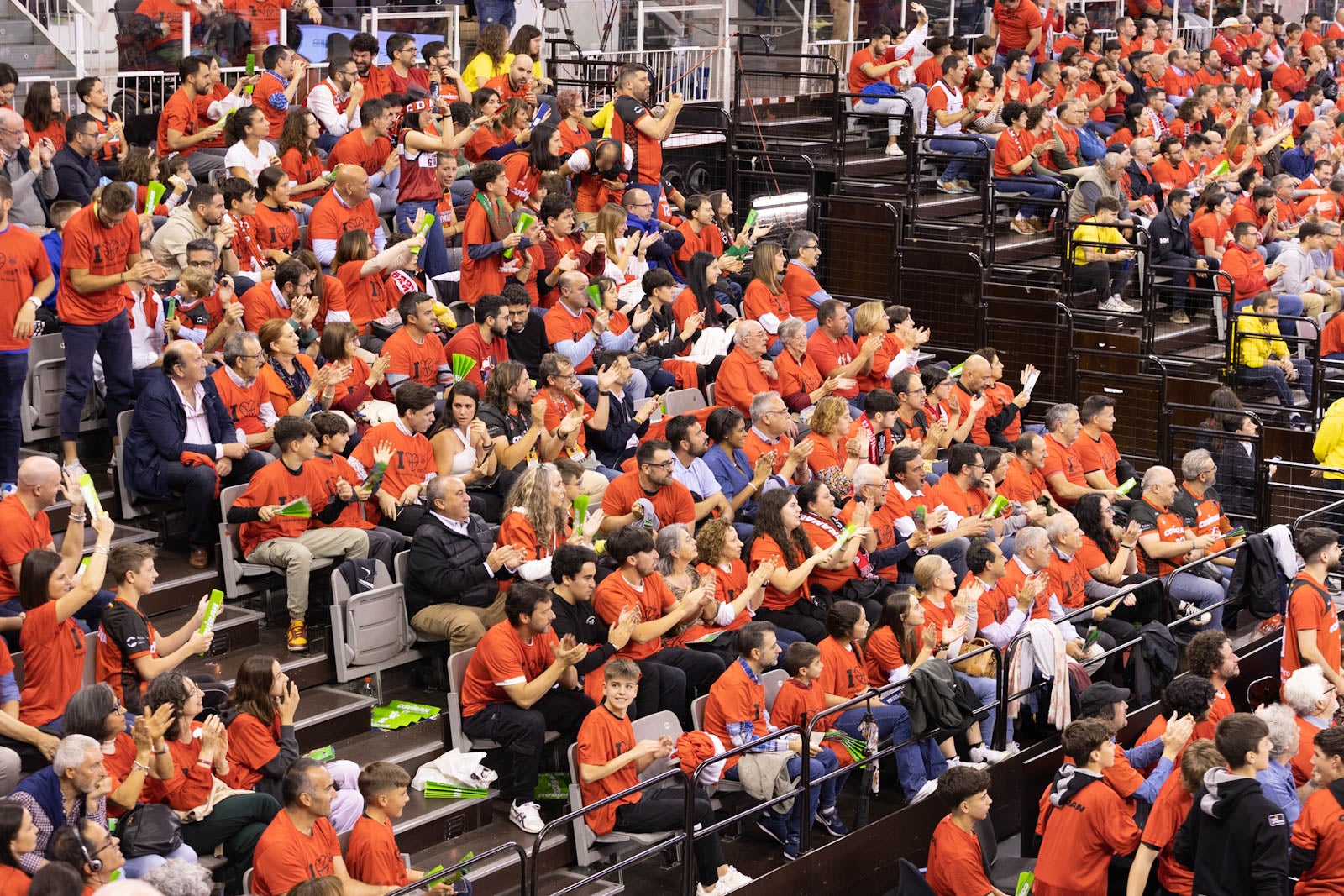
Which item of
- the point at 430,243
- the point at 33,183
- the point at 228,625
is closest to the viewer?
the point at 228,625

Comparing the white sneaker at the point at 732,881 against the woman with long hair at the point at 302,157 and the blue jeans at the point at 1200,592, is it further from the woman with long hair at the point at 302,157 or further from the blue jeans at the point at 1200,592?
the woman with long hair at the point at 302,157

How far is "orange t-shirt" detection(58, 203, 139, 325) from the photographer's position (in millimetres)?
9328

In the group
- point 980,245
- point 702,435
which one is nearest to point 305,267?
point 702,435

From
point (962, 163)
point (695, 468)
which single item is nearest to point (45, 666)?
point (695, 468)

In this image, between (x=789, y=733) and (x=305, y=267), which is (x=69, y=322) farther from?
(x=789, y=733)

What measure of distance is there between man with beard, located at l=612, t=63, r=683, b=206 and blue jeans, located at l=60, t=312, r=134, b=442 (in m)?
5.11

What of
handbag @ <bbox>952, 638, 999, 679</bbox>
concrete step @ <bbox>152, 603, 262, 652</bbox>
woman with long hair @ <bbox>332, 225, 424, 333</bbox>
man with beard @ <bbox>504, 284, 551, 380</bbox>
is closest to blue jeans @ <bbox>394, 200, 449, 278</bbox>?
woman with long hair @ <bbox>332, 225, 424, 333</bbox>

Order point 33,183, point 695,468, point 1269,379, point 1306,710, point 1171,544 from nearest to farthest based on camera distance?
point 1306,710 < point 695,468 < point 33,183 < point 1171,544 < point 1269,379

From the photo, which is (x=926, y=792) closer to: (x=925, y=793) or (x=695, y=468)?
(x=925, y=793)

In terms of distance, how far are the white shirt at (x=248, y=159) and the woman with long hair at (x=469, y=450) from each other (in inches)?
128

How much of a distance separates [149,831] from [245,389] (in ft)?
11.3

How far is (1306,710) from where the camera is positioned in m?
9.30

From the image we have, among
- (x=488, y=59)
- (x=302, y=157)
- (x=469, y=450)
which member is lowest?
(x=469, y=450)

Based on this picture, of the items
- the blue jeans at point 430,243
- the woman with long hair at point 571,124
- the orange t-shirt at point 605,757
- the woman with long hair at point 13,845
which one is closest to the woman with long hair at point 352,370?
the blue jeans at point 430,243
